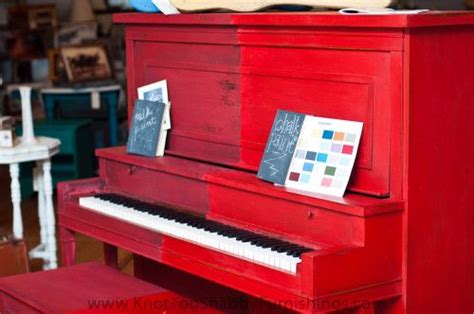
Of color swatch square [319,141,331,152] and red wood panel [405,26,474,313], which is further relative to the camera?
color swatch square [319,141,331,152]

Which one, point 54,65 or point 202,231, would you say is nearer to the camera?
point 202,231

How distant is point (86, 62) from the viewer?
313 inches

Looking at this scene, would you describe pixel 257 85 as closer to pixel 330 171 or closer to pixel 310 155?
pixel 310 155

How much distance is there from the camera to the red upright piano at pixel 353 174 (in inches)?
112

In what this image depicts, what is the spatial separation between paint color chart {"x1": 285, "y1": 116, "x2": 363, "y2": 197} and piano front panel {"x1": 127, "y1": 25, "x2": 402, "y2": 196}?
0.14 feet

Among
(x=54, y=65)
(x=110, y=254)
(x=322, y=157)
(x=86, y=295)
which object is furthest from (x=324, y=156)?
(x=54, y=65)

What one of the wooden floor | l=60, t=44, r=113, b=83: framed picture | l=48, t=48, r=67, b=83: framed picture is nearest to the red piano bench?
the wooden floor

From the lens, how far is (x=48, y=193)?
481cm

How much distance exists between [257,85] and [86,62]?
4.72m

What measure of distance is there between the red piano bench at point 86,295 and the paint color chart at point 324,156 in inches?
22.2

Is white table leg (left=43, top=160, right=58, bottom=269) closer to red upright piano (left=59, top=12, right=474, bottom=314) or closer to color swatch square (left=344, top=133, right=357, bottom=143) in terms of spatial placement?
red upright piano (left=59, top=12, right=474, bottom=314)

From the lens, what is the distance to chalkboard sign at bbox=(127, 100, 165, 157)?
3869 mm

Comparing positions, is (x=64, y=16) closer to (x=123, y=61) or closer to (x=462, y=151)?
(x=123, y=61)

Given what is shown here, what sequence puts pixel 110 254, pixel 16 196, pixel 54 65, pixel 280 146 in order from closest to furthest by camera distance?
pixel 280 146
pixel 110 254
pixel 16 196
pixel 54 65
